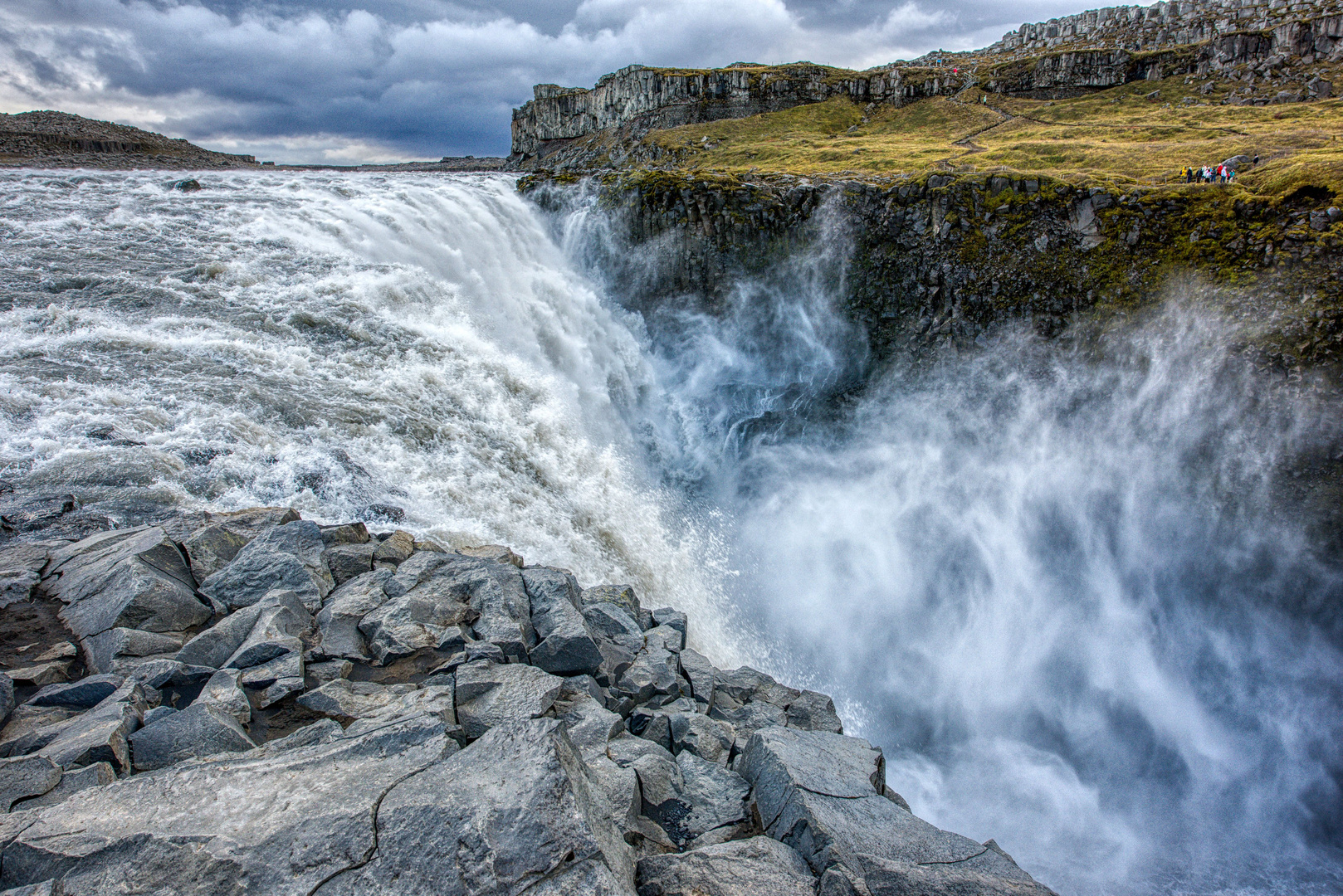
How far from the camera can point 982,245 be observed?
29.1m

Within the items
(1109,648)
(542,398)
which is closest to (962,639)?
(1109,648)

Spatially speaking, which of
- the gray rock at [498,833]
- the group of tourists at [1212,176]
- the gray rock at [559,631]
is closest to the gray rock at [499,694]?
the gray rock at [559,631]

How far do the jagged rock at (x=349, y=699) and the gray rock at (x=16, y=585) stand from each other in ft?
16.4

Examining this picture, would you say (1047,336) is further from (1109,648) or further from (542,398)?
(542,398)

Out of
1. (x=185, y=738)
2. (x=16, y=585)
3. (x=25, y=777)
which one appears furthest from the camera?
(x=16, y=585)

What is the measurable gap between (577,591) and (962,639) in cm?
1567

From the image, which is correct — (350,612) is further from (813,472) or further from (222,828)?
(813,472)

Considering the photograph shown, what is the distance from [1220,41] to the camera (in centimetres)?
5922

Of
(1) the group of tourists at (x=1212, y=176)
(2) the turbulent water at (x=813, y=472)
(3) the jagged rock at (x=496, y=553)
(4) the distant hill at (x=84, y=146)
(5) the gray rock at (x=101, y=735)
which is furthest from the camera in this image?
(4) the distant hill at (x=84, y=146)

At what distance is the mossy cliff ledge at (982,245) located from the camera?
2391 centimetres

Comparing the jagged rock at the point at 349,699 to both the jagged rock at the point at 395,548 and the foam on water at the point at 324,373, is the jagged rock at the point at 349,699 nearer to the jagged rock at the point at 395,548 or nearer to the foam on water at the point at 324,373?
the jagged rock at the point at 395,548

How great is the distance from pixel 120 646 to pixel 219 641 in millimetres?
1060

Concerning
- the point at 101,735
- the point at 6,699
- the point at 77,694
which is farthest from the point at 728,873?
the point at 6,699

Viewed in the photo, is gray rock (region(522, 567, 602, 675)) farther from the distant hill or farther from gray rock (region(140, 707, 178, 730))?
the distant hill
